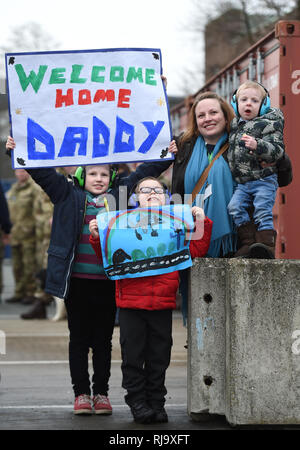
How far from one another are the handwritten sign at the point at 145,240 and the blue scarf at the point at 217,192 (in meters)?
0.35

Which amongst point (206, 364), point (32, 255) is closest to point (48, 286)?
point (206, 364)

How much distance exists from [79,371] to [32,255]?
9.69m

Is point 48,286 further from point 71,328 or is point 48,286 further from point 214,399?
point 214,399

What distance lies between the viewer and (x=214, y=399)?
5535 mm

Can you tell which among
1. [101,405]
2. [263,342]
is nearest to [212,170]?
[263,342]

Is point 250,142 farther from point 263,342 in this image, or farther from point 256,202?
point 263,342

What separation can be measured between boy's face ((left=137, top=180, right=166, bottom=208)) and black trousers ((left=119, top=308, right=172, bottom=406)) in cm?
67

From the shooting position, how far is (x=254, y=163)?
18.8 feet

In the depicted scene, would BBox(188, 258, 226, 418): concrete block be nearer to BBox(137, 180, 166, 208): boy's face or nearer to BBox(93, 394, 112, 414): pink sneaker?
BBox(137, 180, 166, 208): boy's face

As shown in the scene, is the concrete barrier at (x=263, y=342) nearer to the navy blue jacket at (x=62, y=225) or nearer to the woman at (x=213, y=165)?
the woman at (x=213, y=165)

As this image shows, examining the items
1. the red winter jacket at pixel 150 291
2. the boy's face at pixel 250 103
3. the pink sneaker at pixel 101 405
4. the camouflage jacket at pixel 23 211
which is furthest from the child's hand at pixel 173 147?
the camouflage jacket at pixel 23 211

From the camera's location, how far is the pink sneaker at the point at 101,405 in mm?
5863

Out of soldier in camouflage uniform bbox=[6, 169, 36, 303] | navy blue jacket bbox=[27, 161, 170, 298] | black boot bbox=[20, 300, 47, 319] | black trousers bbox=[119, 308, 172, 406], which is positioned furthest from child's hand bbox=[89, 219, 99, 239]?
soldier in camouflage uniform bbox=[6, 169, 36, 303]
